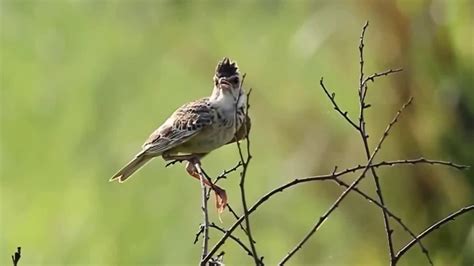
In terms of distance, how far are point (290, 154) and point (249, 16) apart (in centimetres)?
88

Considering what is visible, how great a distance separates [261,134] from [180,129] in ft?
10.1

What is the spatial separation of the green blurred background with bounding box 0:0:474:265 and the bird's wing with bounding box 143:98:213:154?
2.46 metres

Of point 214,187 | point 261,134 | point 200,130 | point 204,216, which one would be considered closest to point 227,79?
point 200,130

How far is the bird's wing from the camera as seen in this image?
2867 mm

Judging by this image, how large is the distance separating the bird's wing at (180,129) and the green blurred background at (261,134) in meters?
2.46

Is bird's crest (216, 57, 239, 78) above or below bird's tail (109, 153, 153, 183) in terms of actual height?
above

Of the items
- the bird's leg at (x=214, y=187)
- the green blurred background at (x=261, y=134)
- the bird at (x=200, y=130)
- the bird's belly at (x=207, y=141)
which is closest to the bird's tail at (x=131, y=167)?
the bird at (x=200, y=130)

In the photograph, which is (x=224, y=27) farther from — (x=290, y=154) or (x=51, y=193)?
(x=51, y=193)

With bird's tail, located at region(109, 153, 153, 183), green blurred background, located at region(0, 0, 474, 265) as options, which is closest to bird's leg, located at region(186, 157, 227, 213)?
bird's tail, located at region(109, 153, 153, 183)

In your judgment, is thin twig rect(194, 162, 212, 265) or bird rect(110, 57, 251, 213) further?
bird rect(110, 57, 251, 213)

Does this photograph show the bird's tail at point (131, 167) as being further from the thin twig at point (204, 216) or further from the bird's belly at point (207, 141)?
the thin twig at point (204, 216)

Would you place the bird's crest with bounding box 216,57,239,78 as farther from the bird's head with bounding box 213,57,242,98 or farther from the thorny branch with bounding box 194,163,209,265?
the thorny branch with bounding box 194,163,209,265

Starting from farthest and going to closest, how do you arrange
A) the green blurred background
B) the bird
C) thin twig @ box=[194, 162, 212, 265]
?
1. the green blurred background
2. the bird
3. thin twig @ box=[194, 162, 212, 265]

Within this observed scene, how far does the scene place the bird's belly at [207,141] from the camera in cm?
286
